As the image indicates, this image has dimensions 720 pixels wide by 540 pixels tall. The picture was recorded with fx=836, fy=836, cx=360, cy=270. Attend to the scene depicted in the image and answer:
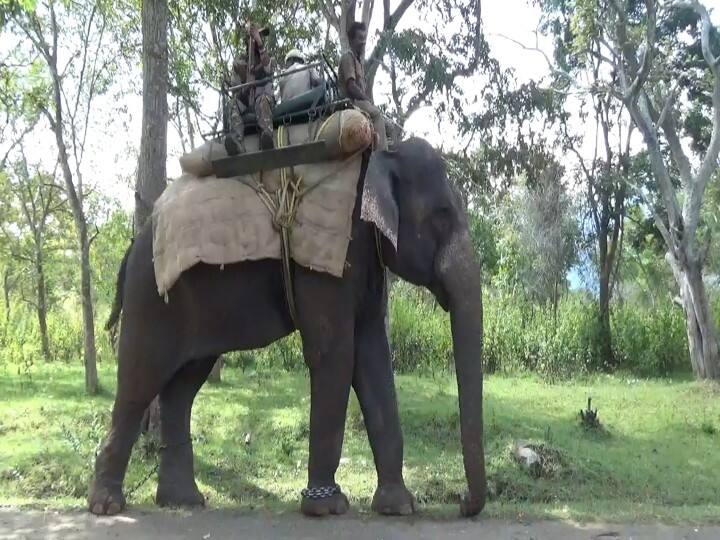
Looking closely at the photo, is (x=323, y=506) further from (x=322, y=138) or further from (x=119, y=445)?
(x=322, y=138)

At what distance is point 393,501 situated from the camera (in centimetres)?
545

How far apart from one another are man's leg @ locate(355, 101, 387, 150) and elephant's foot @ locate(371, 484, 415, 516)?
226cm

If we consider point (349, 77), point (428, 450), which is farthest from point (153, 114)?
point (428, 450)

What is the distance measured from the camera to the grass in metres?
7.17

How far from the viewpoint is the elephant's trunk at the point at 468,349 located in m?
4.86

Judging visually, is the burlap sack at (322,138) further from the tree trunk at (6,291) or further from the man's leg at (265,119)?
the tree trunk at (6,291)

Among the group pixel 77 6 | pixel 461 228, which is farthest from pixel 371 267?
pixel 77 6

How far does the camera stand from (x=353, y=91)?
5730 mm

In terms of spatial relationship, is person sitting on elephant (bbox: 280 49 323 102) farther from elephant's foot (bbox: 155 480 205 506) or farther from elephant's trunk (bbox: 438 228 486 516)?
elephant's foot (bbox: 155 480 205 506)

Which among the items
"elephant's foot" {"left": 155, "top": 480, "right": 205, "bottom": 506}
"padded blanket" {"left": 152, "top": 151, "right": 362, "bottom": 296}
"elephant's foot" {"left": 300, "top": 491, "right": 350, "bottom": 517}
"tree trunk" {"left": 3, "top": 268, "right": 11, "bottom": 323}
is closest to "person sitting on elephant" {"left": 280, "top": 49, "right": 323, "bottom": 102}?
"padded blanket" {"left": 152, "top": 151, "right": 362, "bottom": 296}

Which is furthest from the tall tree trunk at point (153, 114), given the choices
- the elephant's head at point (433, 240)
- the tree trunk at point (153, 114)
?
the elephant's head at point (433, 240)

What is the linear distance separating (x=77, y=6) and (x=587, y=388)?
10354mm

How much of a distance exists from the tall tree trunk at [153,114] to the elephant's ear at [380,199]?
9.26 feet

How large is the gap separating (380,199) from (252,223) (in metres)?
0.86
